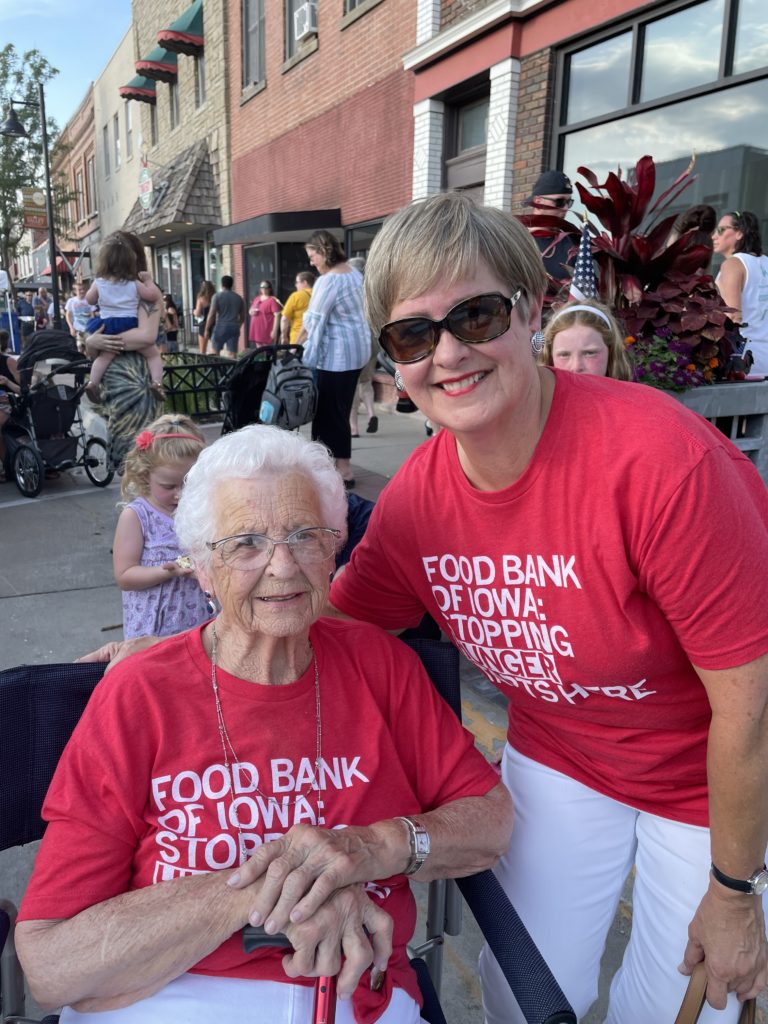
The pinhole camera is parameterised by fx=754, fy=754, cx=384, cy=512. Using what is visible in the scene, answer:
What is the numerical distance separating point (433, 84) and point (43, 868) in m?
9.95

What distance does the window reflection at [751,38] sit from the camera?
235 inches

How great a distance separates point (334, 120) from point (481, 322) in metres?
12.1

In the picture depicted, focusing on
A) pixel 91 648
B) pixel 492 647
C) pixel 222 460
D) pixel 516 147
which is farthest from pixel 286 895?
pixel 516 147

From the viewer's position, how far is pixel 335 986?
4.52 ft

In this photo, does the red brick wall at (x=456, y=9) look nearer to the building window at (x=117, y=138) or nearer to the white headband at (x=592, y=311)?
the white headband at (x=592, y=311)

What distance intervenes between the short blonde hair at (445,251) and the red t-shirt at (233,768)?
0.82m

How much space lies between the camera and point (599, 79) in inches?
290

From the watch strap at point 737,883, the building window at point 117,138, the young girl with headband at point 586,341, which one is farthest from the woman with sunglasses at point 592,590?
the building window at point 117,138

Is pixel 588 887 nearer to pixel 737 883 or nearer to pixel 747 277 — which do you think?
pixel 737 883

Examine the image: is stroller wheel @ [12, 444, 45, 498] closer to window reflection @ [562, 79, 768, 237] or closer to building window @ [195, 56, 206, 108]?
window reflection @ [562, 79, 768, 237]

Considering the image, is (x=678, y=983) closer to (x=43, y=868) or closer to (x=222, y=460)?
(x=43, y=868)

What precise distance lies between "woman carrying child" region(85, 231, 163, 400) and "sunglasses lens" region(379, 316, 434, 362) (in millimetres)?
5205

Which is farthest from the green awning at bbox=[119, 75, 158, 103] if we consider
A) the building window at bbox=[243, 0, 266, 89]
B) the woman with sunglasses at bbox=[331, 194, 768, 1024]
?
the woman with sunglasses at bbox=[331, 194, 768, 1024]

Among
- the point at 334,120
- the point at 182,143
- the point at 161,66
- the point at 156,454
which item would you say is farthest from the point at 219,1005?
the point at 161,66
